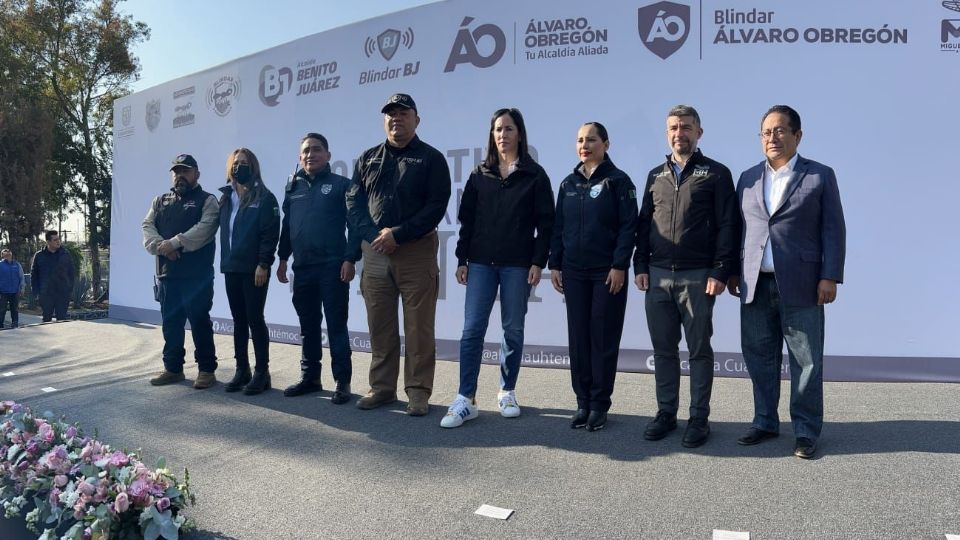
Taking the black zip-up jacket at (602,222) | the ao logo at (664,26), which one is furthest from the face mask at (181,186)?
the ao logo at (664,26)

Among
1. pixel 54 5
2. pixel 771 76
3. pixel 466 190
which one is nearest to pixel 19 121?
pixel 54 5

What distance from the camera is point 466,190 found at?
10.5ft

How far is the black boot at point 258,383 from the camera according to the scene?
376 centimetres

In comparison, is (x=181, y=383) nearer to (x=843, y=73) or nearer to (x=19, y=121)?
(x=843, y=73)

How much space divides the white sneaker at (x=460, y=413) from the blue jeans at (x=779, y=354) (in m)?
1.36

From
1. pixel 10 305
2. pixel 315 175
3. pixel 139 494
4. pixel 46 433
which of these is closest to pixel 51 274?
pixel 10 305

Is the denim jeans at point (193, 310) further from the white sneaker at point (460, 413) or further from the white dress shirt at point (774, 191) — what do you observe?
the white dress shirt at point (774, 191)

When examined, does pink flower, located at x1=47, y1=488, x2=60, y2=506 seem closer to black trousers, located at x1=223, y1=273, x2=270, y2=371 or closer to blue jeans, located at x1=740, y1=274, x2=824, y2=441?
black trousers, located at x1=223, y1=273, x2=270, y2=371

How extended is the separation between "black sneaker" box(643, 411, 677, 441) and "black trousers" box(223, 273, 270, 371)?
2384 millimetres

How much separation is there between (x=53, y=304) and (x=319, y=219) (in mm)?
7555

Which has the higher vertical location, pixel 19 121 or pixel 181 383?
pixel 19 121

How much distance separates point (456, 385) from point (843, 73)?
11.2 feet

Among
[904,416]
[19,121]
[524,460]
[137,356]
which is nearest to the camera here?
[524,460]

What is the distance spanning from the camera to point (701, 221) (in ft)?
8.78
